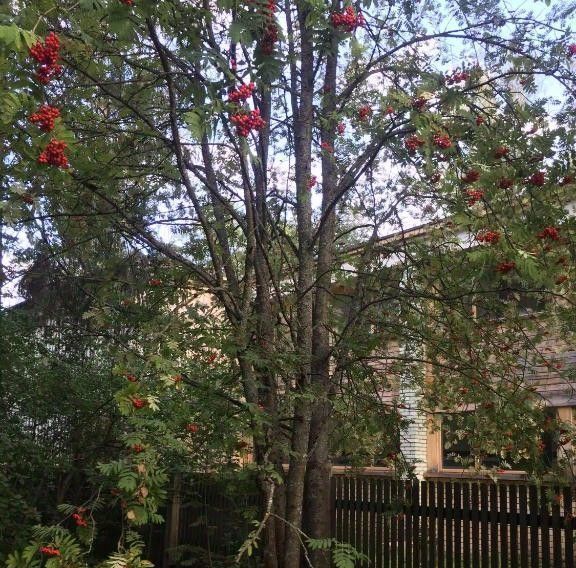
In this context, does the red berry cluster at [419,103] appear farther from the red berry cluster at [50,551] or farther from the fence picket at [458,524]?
the fence picket at [458,524]

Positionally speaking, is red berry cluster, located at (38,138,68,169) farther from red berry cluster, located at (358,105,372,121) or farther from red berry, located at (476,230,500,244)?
red berry cluster, located at (358,105,372,121)

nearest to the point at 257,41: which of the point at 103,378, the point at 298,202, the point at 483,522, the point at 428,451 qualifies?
the point at 298,202

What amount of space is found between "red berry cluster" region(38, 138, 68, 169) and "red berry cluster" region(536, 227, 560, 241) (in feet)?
10.5

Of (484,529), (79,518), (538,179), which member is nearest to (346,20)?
(538,179)

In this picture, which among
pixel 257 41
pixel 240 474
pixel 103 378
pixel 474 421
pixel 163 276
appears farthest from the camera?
pixel 103 378

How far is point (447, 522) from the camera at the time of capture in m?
6.56

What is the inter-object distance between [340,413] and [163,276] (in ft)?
6.88

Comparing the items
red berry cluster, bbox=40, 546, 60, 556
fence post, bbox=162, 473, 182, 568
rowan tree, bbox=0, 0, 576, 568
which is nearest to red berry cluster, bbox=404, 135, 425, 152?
rowan tree, bbox=0, 0, 576, 568

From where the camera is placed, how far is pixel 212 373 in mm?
6480

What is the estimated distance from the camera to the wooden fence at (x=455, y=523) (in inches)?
228

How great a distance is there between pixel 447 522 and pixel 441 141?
3658 millimetres

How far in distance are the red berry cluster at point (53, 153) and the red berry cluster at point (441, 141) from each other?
8.28 ft

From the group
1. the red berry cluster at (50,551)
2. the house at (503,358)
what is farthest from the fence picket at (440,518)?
the red berry cluster at (50,551)

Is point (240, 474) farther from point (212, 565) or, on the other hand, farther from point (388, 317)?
point (388, 317)
